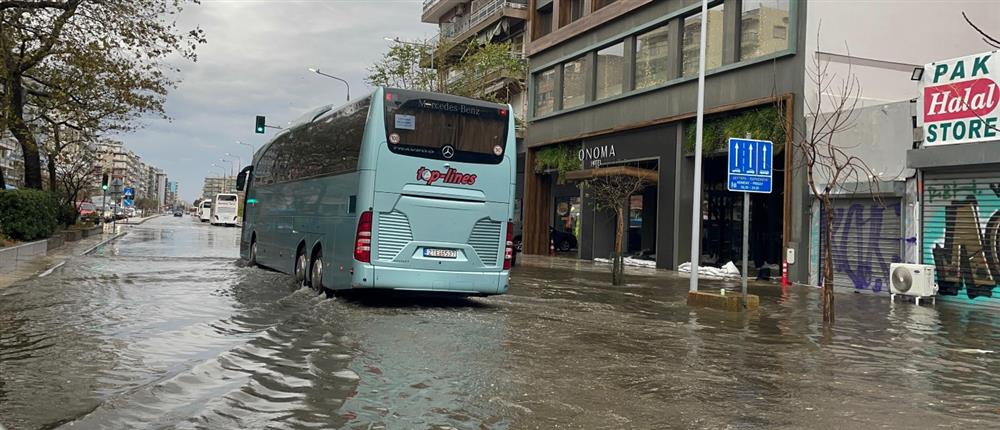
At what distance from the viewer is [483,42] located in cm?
4794

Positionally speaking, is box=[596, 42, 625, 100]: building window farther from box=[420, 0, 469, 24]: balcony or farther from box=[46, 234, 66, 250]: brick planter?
box=[420, 0, 469, 24]: balcony

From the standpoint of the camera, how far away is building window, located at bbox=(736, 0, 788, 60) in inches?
893

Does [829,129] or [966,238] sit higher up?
[829,129]

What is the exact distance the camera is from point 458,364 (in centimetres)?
757

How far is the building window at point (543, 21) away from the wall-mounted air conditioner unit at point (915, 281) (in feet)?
80.4

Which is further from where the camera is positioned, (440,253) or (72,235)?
(72,235)

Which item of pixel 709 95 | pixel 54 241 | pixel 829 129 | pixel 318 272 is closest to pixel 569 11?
pixel 709 95

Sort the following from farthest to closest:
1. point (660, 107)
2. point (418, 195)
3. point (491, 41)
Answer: point (491, 41) → point (660, 107) → point (418, 195)

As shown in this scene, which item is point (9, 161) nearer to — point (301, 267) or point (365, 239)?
point (301, 267)

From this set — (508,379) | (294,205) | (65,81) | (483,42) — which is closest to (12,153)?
(483,42)

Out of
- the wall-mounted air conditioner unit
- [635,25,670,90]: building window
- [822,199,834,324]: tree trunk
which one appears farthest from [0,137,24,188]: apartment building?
[822,199,834,324]: tree trunk

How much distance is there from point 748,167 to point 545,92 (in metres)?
23.7

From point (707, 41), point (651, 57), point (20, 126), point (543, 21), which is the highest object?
point (543, 21)

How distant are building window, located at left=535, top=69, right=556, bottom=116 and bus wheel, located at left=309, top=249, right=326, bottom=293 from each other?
Answer: 23030mm
